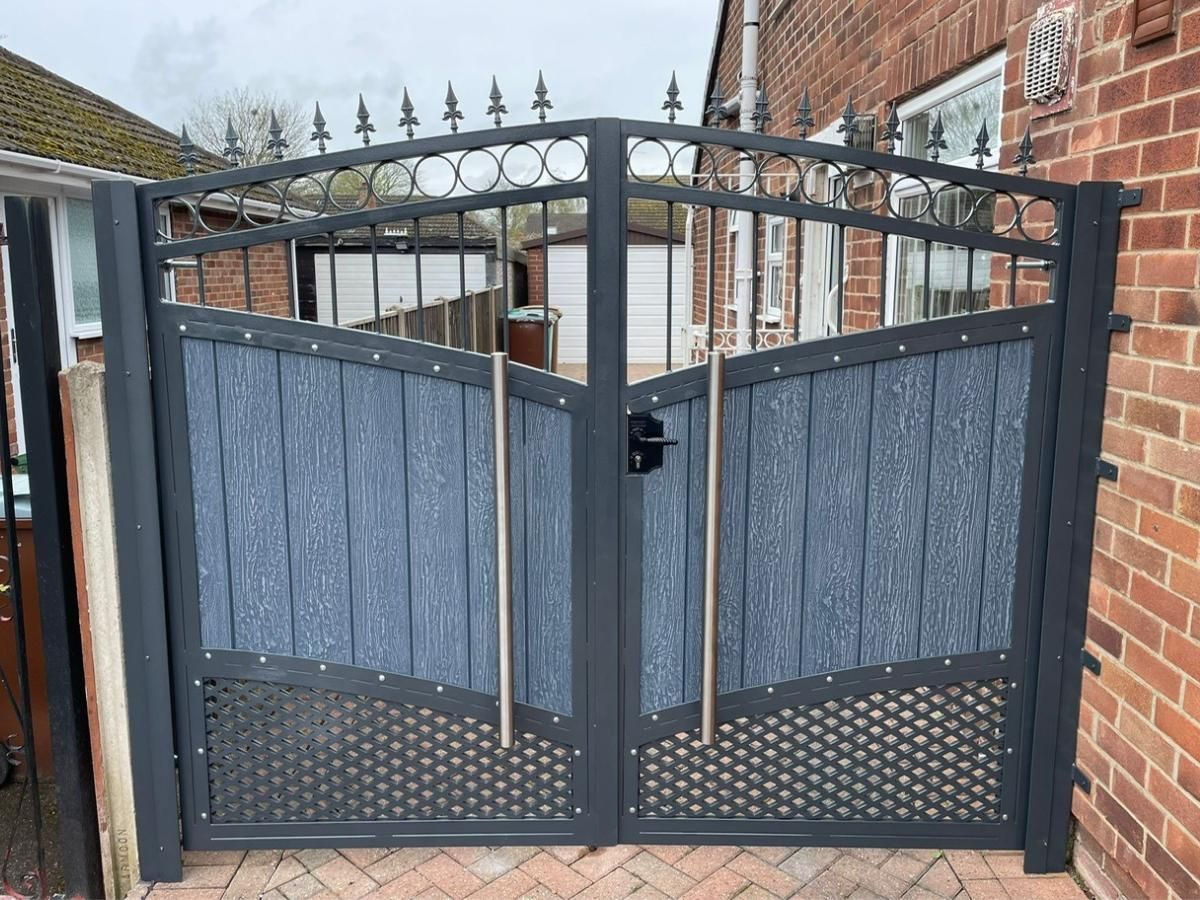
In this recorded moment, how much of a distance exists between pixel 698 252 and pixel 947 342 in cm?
968

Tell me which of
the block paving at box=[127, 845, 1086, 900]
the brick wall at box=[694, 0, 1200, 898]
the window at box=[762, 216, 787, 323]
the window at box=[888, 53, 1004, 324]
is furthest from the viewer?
the window at box=[762, 216, 787, 323]

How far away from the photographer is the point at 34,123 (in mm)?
7305

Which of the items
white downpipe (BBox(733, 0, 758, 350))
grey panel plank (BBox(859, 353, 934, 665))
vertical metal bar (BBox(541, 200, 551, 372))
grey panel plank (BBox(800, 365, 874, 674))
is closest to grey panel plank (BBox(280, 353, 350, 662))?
vertical metal bar (BBox(541, 200, 551, 372))

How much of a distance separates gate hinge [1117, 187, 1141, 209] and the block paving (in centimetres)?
194

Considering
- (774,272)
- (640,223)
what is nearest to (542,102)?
(774,272)

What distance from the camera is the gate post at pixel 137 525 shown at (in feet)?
8.48

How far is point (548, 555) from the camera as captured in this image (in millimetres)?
2770

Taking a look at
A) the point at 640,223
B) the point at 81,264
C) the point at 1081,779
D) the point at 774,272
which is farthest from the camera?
the point at 640,223

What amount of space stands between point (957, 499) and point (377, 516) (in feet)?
5.52

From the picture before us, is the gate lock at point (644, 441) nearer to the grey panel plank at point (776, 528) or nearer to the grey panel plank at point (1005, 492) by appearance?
the grey panel plank at point (776, 528)

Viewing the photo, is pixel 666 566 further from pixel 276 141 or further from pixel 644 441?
pixel 276 141

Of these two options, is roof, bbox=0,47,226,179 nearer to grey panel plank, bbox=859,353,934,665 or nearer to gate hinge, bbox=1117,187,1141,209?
grey panel plank, bbox=859,353,934,665

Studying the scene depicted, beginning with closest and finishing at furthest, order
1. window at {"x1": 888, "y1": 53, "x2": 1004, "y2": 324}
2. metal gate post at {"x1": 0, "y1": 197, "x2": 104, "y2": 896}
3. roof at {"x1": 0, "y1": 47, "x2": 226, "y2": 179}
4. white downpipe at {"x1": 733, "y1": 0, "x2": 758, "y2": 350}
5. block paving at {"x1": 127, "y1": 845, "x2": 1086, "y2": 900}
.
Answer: metal gate post at {"x1": 0, "y1": 197, "x2": 104, "y2": 896} < block paving at {"x1": 127, "y1": 845, "x2": 1086, "y2": 900} < window at {"x1": 888, "y1": 53, "x2": 1004, "y2": 324} < roof at {"x1": 0, "y1": 47, "x2": 226, "y2": 179} < white downpipe at {"x1": 733, "y1": 0, "x2": 758, "y2": 350}

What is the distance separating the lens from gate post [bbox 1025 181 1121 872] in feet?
8.45
